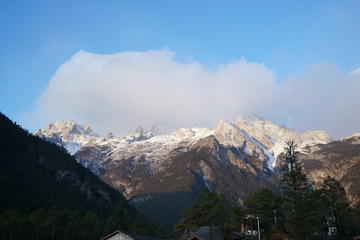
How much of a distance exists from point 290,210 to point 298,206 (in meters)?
2.55

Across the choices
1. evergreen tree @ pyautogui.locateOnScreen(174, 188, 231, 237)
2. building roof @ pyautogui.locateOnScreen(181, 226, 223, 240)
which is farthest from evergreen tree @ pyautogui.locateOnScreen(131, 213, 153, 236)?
building roof @ pyautogui.locateOnScreen(181, 226, 223, 240)

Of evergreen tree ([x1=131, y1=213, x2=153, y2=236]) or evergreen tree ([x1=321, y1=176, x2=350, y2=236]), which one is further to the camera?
evergreen tree ([x1=131, y1=213, x2=153, y2=236])

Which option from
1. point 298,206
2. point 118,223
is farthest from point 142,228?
point 298,206

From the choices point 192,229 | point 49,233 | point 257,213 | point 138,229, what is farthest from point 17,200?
point 257,213

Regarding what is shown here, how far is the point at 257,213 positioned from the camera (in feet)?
283

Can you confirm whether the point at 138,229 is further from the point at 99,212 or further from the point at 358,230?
the point at 99,212

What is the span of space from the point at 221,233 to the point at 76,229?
51.1m

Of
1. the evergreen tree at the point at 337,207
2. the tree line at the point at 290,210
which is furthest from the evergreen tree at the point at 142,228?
the evergreen tree at the point at 337,207

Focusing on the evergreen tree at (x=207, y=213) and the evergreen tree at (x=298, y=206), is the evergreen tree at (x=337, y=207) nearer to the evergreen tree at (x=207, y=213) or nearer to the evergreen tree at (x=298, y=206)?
the evergreen tree at (x=298, y=206)

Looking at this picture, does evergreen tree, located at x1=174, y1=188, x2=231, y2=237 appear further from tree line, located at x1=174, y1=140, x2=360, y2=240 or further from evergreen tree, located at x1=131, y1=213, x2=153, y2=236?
evergreen tree, located at x1=131, y1=213, x2=153, y2=236

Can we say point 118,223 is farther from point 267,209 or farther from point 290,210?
point 290,210

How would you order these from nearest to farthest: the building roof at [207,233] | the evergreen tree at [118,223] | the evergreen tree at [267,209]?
the building roof at [207,233], the evergreen tree at [267,209], the evergreen tree at [118,223]

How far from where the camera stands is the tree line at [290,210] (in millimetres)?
68188

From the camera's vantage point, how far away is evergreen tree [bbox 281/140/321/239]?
220 feet
